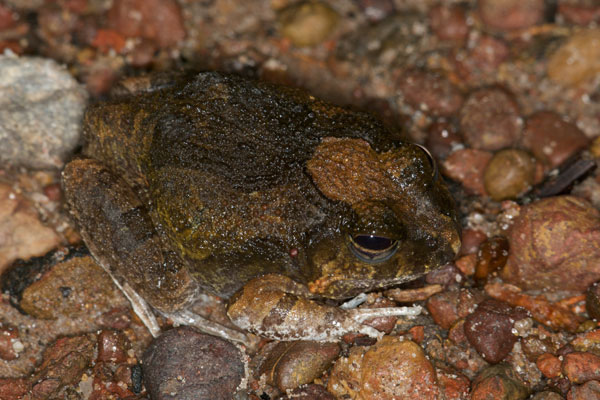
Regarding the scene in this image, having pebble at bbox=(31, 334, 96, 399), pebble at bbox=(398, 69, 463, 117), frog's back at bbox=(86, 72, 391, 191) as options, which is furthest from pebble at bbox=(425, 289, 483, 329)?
pebble at bbox=(31, 334, 96, 399)

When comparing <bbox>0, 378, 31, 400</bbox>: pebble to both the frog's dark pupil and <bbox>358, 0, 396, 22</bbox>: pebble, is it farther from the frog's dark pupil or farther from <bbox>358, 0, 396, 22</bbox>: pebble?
<bbox>358, 0, 396, 22</bbox>: pebble

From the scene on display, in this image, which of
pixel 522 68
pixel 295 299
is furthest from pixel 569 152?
pixel 295 299

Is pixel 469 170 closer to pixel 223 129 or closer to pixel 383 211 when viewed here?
pixel 383 211

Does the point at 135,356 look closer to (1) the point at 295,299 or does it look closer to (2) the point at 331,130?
(1) the point at 295,299

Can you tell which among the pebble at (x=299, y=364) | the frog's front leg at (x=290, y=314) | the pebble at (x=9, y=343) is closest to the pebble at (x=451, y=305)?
the frog's front leg at (x=290, y=314)

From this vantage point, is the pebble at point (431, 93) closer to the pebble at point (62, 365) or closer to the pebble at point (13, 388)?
the pebble at point (62, 365)

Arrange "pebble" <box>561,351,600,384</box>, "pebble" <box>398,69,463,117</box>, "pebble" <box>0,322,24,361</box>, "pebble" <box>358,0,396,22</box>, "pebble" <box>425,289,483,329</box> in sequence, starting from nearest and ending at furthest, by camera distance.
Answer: "pebble" <box>561,351,600,384</box> < "pebble" <box>425,289,483,329</box> < "pebble" <box>0,322,24,361</box> < "pebble" <box>398,69,463,117</box> < "pebble" <box>358,0,396,22</box>
